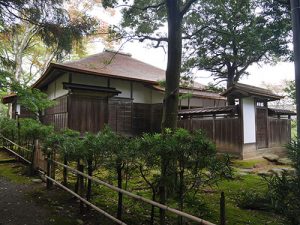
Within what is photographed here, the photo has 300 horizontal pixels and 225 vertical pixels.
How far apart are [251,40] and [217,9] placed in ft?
5.10

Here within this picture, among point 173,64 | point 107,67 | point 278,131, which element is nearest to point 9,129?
point 107,67

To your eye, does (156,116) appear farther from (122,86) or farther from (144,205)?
(144,205)

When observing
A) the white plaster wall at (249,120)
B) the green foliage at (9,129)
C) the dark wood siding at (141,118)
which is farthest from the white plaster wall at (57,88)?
the white plaster wall at (249,120)

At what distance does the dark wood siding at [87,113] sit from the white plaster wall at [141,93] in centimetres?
220

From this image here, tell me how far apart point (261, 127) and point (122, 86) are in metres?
7.33

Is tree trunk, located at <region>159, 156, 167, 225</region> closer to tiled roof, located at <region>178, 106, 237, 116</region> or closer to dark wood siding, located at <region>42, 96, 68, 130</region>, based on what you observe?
tiled roof, located at <region>178, 106, 237, 116</region>

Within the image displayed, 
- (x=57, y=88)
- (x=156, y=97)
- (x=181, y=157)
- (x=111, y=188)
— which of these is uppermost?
Result: (x=57, y=88)

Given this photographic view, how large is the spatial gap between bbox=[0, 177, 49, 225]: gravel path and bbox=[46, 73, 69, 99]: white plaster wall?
7.12 meters

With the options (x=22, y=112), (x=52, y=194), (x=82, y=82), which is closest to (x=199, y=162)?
(x=52, y=194)

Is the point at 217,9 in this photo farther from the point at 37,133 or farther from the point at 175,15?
the point at 37,133

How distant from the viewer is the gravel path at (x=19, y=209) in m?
4.57

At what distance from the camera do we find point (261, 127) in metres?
12.0

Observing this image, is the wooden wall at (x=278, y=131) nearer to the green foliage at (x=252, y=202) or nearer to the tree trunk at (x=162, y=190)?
the green foliage at (x=252, y=202)

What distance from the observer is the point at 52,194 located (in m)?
6.06
